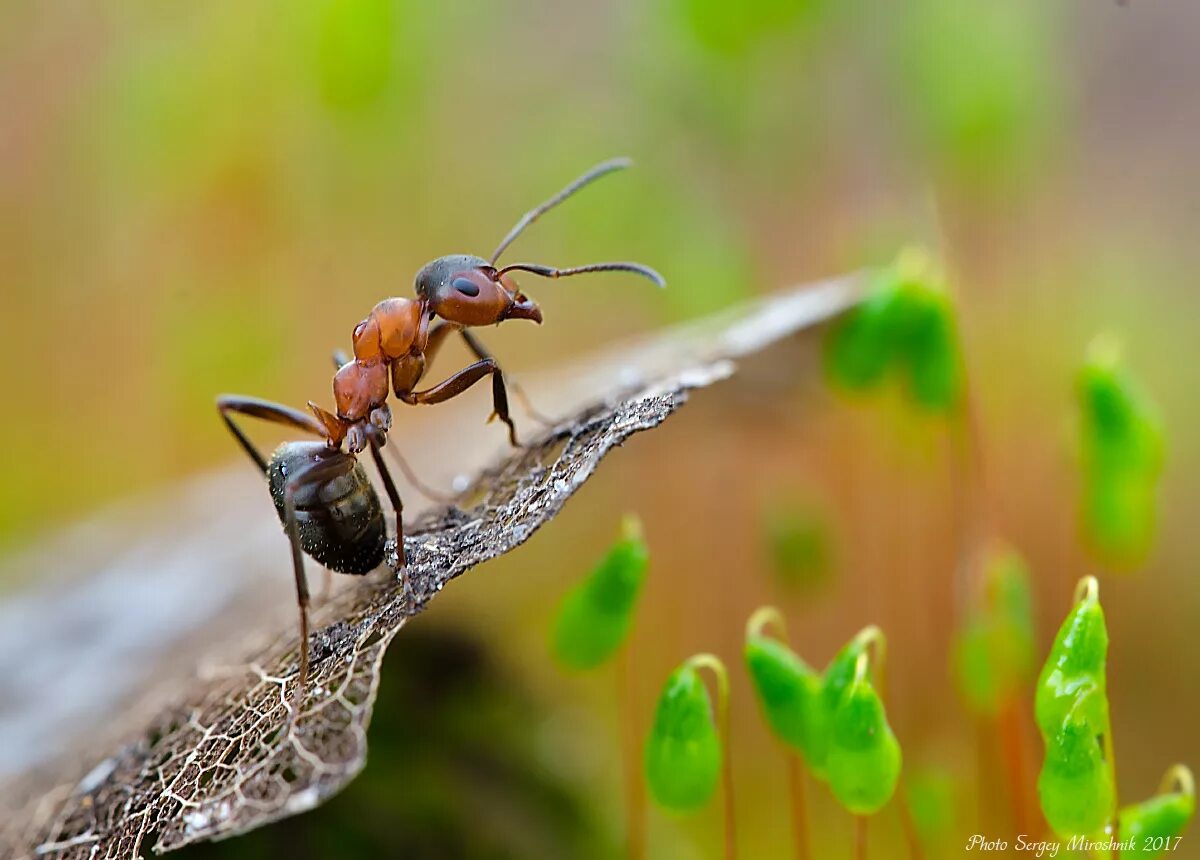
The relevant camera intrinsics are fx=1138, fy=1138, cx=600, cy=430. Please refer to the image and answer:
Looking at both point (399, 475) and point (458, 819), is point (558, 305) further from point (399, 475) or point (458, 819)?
point (458, 819)

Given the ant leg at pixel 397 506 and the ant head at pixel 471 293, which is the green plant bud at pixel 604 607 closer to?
the ant leg at pixel 397 506

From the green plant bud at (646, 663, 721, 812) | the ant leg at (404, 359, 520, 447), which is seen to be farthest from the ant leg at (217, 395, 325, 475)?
the green plant bud at (646, 663, 721, 812)

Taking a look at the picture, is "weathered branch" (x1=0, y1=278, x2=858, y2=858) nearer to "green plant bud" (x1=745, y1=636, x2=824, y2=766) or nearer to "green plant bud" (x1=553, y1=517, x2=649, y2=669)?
"green plant bud" (x1=553, y1=517, x2=649, y2=669)

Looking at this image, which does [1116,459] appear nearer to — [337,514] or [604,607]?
[604,607]

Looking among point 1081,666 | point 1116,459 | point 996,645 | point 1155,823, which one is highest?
point 1116,459

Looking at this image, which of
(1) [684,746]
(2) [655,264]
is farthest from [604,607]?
(2) [655,264]

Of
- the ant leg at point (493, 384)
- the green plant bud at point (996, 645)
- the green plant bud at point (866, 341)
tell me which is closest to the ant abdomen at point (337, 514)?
the ant leg at point (493, 384)
